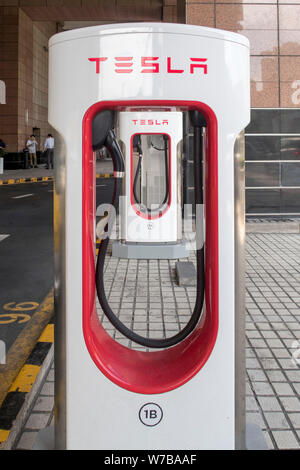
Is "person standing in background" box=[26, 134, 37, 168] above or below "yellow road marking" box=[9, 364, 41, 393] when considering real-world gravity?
above

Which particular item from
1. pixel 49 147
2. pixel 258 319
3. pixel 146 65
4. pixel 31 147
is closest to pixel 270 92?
pixel 258 319

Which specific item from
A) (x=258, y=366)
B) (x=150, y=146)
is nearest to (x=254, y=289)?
(x=258, y=366)

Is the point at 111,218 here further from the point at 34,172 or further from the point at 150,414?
the point at 34,172

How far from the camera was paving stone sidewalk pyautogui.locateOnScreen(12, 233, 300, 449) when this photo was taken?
8.61ft

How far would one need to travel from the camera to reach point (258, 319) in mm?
4133

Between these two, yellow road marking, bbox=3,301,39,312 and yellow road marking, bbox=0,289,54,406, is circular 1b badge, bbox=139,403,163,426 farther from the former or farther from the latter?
yellow road marking, bbox=3,301,39,312

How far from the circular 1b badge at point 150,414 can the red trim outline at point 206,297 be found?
0.19ft

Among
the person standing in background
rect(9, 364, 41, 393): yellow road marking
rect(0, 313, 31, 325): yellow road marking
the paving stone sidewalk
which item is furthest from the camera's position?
the person standing in background

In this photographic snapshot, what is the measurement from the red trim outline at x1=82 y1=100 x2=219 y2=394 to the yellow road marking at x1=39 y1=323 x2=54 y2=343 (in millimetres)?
1582

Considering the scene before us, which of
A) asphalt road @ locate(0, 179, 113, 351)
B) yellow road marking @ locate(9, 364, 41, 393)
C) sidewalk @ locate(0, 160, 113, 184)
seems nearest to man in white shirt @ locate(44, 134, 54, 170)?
sidewalk @ locate(0, 160, 113, 184)

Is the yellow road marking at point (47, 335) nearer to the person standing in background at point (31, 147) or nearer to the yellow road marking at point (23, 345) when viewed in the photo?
the yellow road marking at point (23, 345)

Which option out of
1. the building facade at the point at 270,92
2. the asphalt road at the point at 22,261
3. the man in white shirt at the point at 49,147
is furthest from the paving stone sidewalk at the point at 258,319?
the man in white shirt at the point at 49,147

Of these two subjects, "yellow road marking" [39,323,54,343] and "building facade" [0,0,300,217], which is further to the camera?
"building facade" [0,0,300,217]

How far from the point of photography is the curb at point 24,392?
2410 millimetres
